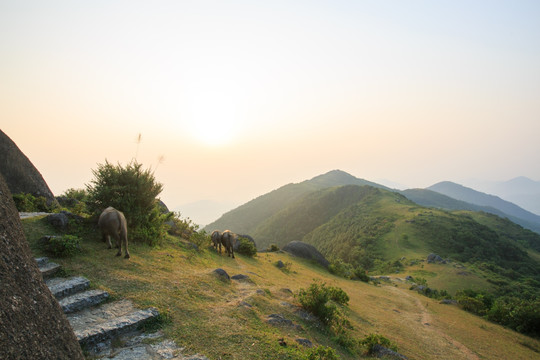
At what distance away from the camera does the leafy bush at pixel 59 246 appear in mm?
9398

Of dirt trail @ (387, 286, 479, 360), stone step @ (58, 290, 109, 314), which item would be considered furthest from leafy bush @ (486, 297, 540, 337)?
stone step @ (58, 290, 109, 314)

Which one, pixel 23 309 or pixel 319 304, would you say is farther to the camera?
pixel 319 304

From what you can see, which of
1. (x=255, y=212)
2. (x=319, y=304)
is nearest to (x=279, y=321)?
(x=319, y=304)

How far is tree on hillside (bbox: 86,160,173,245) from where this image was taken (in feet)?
46.3

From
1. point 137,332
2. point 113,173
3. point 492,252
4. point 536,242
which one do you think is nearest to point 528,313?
point 137,332

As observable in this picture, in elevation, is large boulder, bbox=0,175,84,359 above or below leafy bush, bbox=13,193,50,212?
below

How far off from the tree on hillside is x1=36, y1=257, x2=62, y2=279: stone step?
17.4 ft

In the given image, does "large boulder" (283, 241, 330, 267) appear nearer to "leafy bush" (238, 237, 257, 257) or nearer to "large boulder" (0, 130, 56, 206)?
"leafy bush" (238, 237, 257, 257)

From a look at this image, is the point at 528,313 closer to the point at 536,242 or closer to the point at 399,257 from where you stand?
the point at 399,257

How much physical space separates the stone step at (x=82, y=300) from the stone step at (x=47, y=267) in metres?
1.49

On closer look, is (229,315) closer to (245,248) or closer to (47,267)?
(47,267)

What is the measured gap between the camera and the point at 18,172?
50.6ft

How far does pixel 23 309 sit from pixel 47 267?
5647 mm

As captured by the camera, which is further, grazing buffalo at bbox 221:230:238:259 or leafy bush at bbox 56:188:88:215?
grazing buffalo at bbox 221:230:238:259
